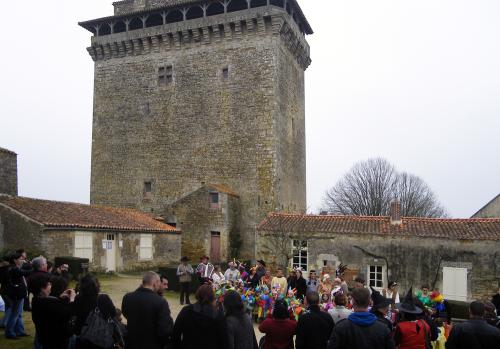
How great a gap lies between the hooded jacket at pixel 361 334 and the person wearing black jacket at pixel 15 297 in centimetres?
552

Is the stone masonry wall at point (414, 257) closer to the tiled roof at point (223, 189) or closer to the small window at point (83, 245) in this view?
the tiled roof at point (223, 189)

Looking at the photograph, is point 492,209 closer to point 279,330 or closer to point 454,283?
point 454,283

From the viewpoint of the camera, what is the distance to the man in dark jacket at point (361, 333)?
4086 millimetres

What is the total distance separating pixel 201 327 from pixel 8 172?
19146 mm

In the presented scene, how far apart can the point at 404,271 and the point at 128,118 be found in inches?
736

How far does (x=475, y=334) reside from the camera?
193 inches

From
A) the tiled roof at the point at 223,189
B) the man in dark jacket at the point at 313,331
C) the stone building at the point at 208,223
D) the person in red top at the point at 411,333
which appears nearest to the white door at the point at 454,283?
the stone building at the point at 208,223

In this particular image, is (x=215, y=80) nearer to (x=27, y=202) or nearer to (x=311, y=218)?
(x=311, y=218)

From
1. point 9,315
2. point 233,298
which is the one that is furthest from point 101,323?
point 9,315

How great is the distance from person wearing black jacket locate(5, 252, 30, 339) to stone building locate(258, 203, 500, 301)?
12.8m

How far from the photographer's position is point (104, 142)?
2991 cm

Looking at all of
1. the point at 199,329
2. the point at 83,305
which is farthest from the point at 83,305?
the point at 199,329

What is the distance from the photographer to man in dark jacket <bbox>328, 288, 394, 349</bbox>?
13.4 ft

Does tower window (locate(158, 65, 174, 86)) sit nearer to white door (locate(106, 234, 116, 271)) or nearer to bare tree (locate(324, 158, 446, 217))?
white door (locate(106, 234, 116, 271))
